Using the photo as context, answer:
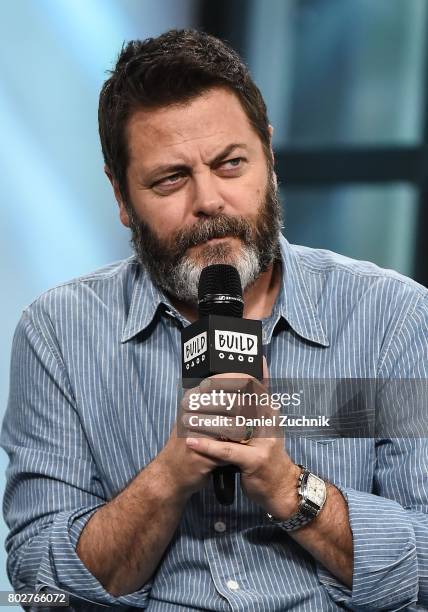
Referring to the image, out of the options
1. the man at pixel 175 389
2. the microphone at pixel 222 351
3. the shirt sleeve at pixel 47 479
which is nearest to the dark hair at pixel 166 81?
the man at pixel 175 389

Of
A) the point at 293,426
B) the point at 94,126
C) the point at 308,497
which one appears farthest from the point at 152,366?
the point at 94,126

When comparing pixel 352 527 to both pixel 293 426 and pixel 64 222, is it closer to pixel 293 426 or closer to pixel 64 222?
pixel 293 426

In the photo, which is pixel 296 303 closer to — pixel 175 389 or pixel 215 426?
pixel 175 389

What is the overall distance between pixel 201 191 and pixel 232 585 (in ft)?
2.45

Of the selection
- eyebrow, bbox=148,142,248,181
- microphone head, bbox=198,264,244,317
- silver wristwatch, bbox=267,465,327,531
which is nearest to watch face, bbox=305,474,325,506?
silver wristwatch, bbox=267,465,327,531

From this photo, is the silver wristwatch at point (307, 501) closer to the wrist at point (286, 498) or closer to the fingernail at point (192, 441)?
the wrist at point (286, 498)

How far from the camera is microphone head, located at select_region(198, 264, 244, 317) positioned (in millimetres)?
1528

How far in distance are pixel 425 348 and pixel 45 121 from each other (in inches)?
60.9

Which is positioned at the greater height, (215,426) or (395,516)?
(215,426)

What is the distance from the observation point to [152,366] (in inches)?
75.2

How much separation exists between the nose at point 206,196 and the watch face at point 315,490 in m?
0.56

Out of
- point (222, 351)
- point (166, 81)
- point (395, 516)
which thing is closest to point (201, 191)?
point (166, 81)

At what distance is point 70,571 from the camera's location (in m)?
1.73

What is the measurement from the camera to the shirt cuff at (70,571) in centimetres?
172
